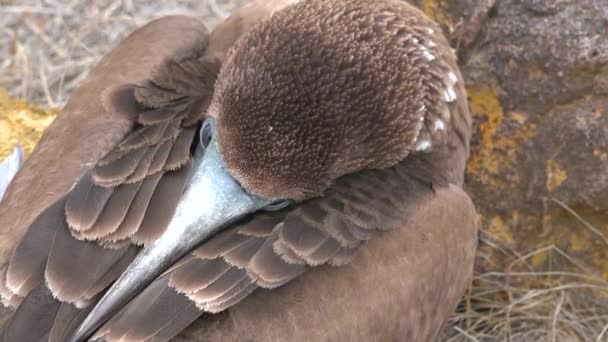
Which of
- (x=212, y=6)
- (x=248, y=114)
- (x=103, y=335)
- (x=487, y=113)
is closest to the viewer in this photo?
(x=103, y=335)

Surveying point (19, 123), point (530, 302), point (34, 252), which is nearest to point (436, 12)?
point (530, 302)

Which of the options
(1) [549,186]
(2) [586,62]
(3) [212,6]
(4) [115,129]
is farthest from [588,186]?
(3) [212,6]

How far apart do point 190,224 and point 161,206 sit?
9 cm

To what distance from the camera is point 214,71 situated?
2738 millimetres

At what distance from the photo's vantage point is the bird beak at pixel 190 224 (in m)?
2.11

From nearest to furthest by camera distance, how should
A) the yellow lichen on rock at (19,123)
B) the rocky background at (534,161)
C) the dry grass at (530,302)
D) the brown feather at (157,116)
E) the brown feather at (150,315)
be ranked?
the brown feather at (150,315), the brown feather at (157,116), the rocky background at (534,161), the dry grass at (530,302), the yellow lichen on rock at (19,123)

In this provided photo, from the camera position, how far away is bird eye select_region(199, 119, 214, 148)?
238cm

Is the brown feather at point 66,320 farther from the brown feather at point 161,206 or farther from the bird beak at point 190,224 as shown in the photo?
the brown feather at point 161,206

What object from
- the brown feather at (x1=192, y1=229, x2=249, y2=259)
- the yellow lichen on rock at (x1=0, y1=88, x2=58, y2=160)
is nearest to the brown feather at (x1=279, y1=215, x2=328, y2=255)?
the brown feather at (x1=192, y1=229, x2=249, y2=259)

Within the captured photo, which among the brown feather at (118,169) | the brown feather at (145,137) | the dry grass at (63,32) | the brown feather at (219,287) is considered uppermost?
the brown feather at (145,137)

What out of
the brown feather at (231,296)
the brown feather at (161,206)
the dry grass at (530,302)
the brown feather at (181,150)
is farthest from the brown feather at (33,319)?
the dry grass at (530,302)

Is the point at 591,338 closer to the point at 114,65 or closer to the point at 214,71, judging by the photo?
the point at 214,71

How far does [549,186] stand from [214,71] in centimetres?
142

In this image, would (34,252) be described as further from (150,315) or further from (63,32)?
(63,32)
